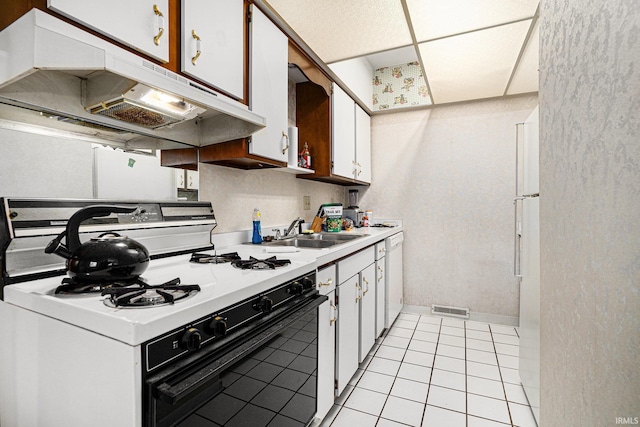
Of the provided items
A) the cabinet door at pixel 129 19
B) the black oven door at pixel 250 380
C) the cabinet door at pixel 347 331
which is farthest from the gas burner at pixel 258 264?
the cabinet door at pixel 129 19

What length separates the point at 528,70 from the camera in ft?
7.80

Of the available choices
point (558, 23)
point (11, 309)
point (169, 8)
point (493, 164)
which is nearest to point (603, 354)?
point (558, 23)

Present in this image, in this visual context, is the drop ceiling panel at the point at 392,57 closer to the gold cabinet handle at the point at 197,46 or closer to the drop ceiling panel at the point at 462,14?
the drop ceiling panel at the point at 462,14

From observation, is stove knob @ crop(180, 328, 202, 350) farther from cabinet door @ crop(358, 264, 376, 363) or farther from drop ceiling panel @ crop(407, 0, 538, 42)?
drop ceiling panel @ crop(407, 0, 538, 42)

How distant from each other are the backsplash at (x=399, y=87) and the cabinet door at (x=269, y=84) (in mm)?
1853

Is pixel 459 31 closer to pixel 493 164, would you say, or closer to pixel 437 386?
pixel 493 164

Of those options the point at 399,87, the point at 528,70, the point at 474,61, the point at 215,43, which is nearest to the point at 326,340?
the point at 215,43

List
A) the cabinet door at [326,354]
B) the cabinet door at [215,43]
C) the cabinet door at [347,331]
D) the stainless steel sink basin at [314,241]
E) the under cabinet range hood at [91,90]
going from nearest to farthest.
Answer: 1. the under cabinet range hood at [91,90]
2. the cabinet door at [215,43]
3. the cabinet door at [326,354]
4. the cabinet door at [347,331]
5. the stainless steel sink basin at [314,241]

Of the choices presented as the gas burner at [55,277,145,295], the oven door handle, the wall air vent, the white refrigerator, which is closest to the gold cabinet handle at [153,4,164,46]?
the gas burner at [55,277,145,295]

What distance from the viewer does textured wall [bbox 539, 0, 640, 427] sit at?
403mm

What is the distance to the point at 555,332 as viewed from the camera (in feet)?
2.35

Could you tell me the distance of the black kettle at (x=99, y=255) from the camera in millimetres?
888

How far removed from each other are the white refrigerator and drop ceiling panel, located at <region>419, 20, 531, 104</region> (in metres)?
0.53

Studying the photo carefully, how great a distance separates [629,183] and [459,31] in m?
1.85
